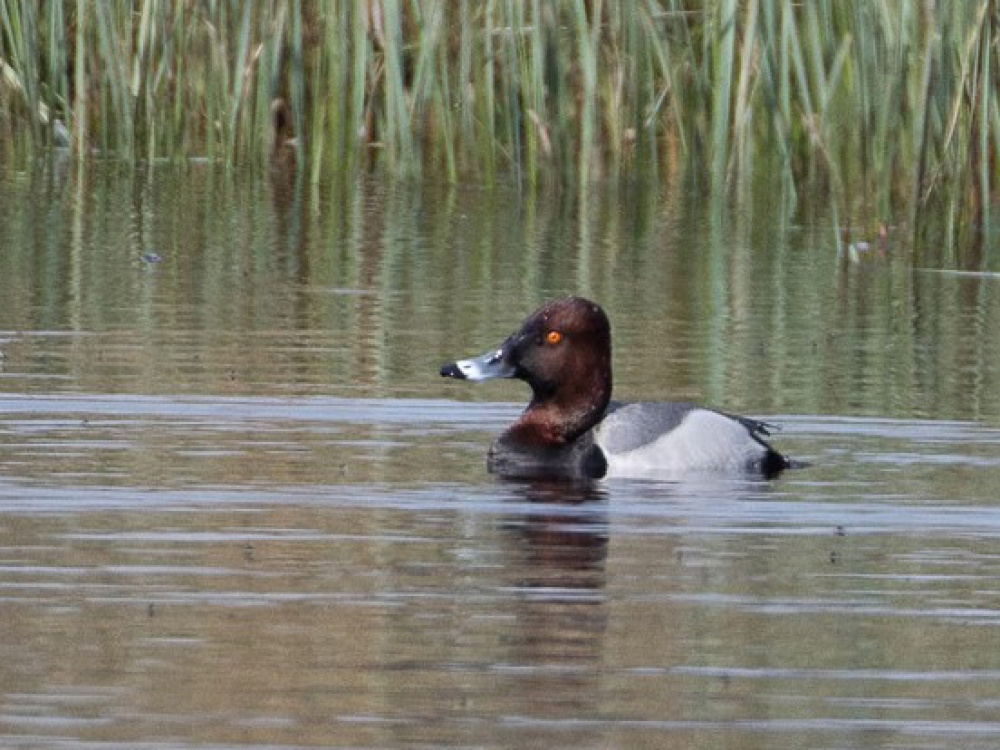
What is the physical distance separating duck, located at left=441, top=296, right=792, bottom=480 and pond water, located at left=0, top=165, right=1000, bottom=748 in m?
0.17

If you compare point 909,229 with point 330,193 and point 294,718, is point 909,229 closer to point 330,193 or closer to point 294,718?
point 330,193

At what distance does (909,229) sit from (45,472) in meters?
6.07

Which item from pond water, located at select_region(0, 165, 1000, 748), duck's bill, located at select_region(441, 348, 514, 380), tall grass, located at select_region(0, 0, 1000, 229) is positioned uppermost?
Answer: tall grass, located at select_region(0, 0, 1000, 229)

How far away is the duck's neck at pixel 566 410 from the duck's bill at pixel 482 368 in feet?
0.36

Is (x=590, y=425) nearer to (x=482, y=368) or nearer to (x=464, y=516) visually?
(x=482, y=368)

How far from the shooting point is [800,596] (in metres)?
5.75

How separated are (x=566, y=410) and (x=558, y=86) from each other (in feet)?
21.1

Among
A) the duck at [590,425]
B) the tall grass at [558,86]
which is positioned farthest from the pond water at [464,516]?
the tall grass at [558,86]

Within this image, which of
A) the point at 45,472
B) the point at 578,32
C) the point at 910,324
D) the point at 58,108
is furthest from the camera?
the point at 58,108

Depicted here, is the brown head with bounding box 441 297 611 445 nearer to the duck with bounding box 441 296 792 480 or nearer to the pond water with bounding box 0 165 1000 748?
the duck with bounding box 441 296 792 480

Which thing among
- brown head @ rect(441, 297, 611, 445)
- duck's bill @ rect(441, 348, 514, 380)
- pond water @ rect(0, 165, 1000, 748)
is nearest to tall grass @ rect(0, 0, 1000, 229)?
pond water @ rect(0, 165, 1000, 748)

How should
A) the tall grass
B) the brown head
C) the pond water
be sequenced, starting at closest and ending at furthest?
1. the pond water
2. the brown head
3. the tall grass

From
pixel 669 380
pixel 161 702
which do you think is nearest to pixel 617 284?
pixel 669 380

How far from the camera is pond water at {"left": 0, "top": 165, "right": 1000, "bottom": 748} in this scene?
184 inches
